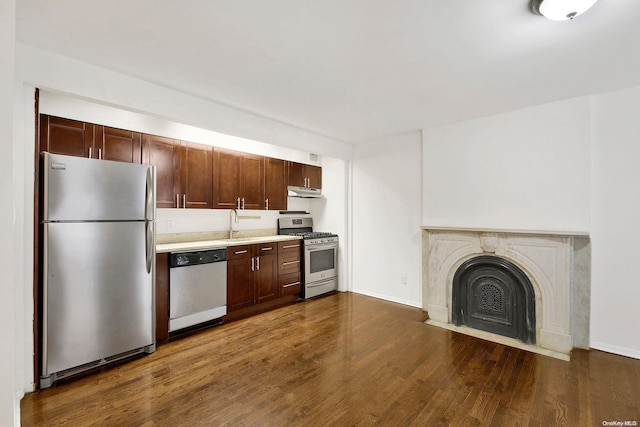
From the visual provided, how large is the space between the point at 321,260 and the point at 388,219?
125 cm

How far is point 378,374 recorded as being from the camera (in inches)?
96.5

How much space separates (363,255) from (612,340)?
296 centimetres

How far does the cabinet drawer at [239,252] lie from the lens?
361cm

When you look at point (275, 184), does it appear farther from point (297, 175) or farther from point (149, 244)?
point (149, 244)

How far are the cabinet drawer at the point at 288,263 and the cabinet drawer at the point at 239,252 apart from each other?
0.54 metres

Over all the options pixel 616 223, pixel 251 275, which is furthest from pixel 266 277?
pixel 616 223

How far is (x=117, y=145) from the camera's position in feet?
9.44

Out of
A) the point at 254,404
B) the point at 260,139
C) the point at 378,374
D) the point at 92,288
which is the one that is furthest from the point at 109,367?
the point at 260,139

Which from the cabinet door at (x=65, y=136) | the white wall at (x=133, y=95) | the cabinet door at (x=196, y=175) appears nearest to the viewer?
the white wall at (x=133, y=95)

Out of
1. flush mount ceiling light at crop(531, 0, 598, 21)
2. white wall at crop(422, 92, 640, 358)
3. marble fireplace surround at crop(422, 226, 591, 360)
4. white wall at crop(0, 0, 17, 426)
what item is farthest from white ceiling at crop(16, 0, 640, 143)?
marble fireplace surround at crop(422, 226, 591, 360)

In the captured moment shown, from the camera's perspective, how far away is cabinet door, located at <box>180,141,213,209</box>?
343 centimetres

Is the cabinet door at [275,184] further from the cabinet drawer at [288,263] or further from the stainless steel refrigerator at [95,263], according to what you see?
the stainless steel refrigerator at [95,263]

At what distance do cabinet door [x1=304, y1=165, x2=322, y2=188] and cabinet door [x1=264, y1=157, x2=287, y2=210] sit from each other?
513mm

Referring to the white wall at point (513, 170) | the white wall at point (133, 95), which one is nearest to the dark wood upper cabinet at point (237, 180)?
the white wall at point (133, 95)
